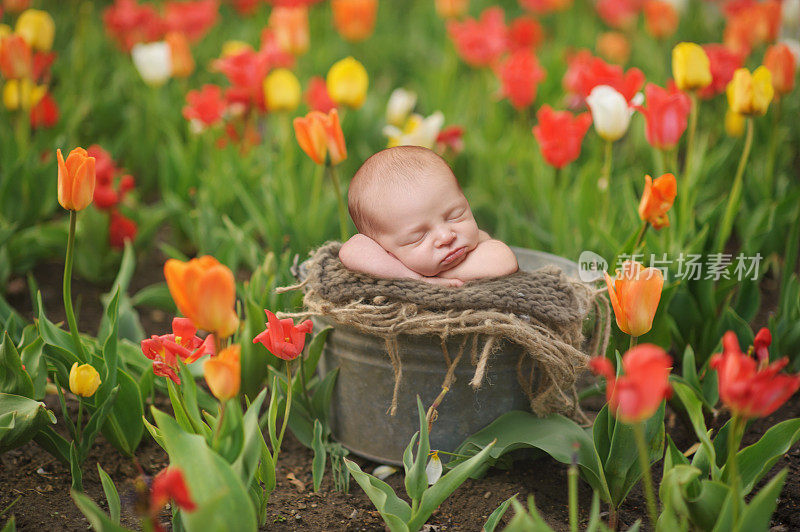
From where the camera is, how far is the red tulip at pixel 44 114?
3.06 m

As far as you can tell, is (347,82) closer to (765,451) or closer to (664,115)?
(664,115)

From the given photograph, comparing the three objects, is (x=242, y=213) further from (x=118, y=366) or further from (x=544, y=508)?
(x=544, y=508)

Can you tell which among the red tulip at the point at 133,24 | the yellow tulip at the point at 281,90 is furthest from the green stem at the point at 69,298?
the red tulip at the point at 133,24

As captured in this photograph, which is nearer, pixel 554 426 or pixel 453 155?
pixel 554 426

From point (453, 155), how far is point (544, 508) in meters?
1.44

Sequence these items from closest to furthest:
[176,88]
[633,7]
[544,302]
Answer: [544,302] < [176,88] < [633,7]

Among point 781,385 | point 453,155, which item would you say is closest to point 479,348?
point 781,385

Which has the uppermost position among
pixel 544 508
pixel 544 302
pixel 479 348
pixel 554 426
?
pixel 544 302

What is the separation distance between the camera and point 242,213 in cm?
273

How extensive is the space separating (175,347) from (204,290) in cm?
30

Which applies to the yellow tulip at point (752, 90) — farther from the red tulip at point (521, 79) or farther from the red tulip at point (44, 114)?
the red tulip at point (44, 114)

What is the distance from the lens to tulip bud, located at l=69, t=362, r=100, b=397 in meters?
1.50

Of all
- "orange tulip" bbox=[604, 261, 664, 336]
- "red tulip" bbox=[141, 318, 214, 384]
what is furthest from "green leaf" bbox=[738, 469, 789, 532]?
"red tulip" bbox=[141, 318, 214, 384]

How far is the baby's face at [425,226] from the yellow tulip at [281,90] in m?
1.33
